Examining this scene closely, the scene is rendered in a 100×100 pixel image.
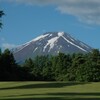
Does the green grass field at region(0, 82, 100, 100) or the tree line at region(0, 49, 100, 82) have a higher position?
the tree line at region(0, 49, 100, 82)

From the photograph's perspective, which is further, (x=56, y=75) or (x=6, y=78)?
(x=56, y=75)

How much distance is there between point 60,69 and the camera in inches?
5453

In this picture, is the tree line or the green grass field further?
the tree line

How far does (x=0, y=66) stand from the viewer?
11619 cm

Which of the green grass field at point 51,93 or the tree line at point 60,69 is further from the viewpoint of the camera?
the tree line at point 60,69

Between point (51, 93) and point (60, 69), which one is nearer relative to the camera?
point (51, 93)

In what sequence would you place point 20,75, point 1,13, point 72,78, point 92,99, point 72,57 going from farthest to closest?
point 72,57
point 72,78
point 20,75
point 1,13
point 92,99

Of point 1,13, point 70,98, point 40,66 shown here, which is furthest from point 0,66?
point 70,98

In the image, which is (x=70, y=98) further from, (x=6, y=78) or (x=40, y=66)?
(x=40, y=66)

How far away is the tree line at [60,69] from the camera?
120 metres

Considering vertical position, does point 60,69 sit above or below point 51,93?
above

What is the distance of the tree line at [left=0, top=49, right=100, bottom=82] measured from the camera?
11988cm

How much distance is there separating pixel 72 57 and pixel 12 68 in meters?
24.4

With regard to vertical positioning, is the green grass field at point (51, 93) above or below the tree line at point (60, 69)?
below
